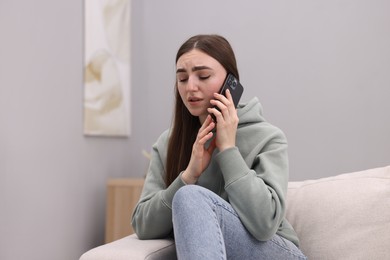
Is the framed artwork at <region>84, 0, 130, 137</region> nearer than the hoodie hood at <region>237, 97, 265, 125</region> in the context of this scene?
No

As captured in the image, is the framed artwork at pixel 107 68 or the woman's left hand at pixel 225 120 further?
the framed artwork at pixel 107 68

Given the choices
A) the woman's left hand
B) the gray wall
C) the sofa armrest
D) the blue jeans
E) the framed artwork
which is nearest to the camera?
the blue jeans

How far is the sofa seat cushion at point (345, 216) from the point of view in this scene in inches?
72.1

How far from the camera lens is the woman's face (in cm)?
184

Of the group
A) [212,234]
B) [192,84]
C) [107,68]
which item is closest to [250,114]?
[192,84]

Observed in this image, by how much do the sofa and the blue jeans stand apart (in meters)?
0.19

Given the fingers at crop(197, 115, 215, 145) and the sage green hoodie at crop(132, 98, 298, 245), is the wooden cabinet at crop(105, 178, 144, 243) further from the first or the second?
the fingers at crop(197, 115, 215, 145)

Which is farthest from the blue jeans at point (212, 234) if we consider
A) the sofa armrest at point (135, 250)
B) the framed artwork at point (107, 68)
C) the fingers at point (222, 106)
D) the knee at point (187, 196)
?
the framed artwork at point (107, 68)

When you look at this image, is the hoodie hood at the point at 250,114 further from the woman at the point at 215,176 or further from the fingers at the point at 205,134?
the fingers at the point at 205,134

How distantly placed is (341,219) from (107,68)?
1839 mm

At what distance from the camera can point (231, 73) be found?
1925 mm

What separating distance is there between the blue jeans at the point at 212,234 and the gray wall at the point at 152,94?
3.56 ft

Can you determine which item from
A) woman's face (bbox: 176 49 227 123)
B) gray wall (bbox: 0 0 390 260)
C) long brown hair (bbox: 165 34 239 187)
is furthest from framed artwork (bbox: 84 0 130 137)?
woman's face (bbox: 176 49 227 123)

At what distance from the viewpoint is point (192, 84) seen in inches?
72.0
